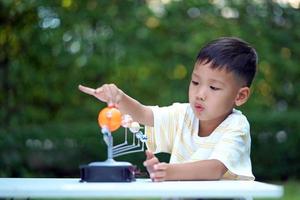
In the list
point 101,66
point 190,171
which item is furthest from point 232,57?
point 101,66

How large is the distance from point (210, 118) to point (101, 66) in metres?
6.13

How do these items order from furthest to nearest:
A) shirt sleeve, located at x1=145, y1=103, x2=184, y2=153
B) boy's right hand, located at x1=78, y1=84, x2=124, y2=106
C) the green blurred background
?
1. the green blurred background
2. shirt sleeve, located at x1=145, y1=103, x2=184, y2=153
3. boy's right hand, located at x1=78, y1=84, x2=124, y2=106

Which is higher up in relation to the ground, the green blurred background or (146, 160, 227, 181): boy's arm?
the green blurred background

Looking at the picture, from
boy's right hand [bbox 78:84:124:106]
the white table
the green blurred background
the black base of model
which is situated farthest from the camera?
the green blurred background

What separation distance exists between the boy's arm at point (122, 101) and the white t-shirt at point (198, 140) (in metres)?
0.03

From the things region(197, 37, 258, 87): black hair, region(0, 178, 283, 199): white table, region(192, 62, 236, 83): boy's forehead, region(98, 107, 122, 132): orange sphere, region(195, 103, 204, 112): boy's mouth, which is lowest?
region(0, 178, 283, 199): white table

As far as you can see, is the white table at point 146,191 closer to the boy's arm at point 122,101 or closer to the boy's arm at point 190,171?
the boy's arm at point 190,171

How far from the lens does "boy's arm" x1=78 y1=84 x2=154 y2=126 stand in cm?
231

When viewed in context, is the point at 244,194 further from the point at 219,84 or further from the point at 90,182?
the point at 219,84

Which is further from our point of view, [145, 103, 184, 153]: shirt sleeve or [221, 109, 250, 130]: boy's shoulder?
[145, 103, 184, 153]: shirt sleeve

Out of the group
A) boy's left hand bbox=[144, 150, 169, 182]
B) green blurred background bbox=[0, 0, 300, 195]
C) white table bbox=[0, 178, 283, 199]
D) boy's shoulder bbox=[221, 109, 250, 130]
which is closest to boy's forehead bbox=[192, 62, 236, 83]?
boy's shoulder bbox=[221, 109, 250, 130]

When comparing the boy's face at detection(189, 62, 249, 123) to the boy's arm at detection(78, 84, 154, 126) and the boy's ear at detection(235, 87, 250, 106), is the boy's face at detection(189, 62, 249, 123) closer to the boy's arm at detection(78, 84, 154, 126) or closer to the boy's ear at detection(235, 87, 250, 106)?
the boy's ear at detection(235, 87, 250, 106)

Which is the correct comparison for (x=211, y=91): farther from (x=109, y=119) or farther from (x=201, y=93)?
(x=109, y=119)

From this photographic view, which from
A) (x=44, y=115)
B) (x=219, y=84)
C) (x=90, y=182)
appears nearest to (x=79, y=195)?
(x=90, y=182)
